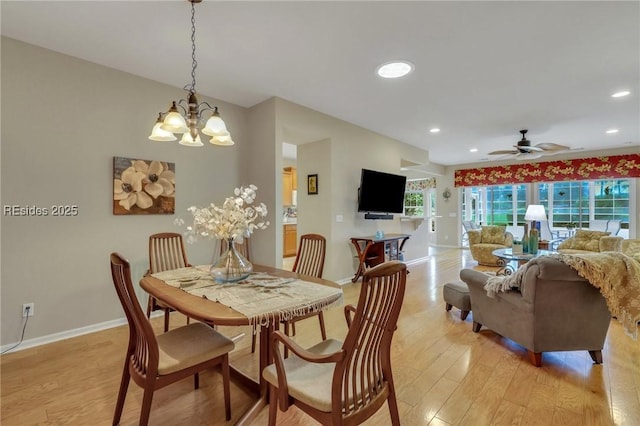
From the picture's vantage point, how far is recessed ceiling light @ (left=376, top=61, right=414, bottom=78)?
2.91 m

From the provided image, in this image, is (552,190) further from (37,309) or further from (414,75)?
(37,309)

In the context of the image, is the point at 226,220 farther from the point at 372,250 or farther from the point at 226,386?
the point at 372,250

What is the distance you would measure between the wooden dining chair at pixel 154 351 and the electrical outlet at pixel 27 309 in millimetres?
1692

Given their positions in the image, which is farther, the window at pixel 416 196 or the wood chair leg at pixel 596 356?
the window at pixel 416 196

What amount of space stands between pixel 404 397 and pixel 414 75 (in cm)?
289

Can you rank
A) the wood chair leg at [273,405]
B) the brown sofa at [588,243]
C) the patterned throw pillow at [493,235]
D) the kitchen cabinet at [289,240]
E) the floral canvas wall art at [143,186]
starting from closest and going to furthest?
the wood chair leg at [273,405]
the floral canvas wall art at [143,186]
the brown sofa at [588,243]
the patterned throw pillow at [493,235]
the kitchen cabinet at [289,240]

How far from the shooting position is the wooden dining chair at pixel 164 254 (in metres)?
2.79

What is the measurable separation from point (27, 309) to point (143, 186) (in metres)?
1.43

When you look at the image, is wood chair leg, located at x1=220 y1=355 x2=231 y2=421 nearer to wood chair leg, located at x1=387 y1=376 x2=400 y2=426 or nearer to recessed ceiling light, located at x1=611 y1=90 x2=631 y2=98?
wood chair leg, located at x1=387 y1=376 x2=400 y2=426

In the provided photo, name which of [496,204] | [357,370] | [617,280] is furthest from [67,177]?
[496,204]

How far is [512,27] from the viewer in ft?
7.59

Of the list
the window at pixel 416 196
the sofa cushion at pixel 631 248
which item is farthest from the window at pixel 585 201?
the sofa cushion at pixel 631 248

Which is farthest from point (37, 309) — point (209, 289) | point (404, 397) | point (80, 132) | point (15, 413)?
point (404, 397)

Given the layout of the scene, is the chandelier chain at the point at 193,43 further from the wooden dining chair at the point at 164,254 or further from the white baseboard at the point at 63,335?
the white baseboard at the point at 63,335
